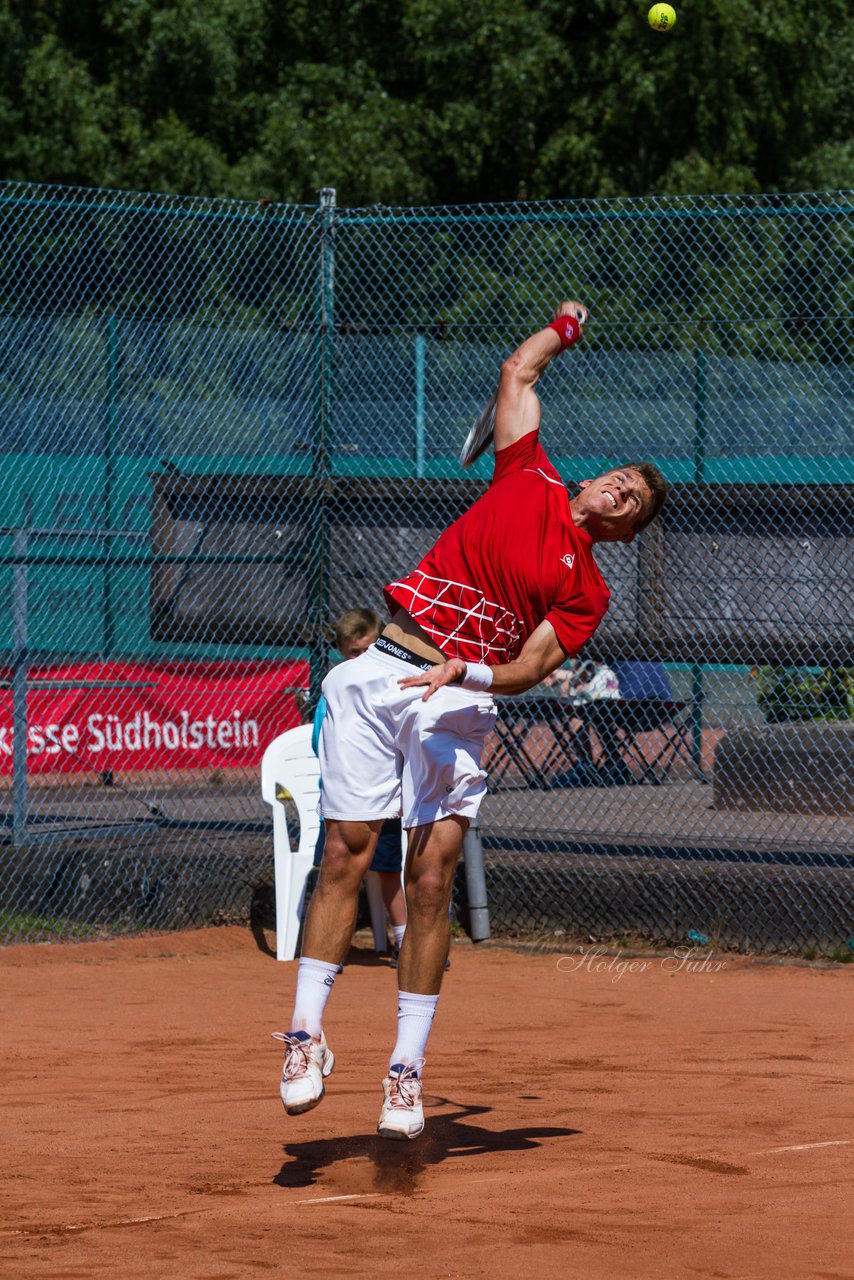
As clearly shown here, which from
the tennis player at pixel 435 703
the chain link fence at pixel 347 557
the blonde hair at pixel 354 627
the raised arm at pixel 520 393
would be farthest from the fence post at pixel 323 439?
the tennis player at pixel 435 703

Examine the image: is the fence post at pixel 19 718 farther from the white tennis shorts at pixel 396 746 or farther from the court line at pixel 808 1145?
the court line at pixel 808 1145

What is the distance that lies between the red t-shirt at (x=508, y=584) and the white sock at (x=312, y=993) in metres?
0.91

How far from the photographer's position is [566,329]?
5289 mm

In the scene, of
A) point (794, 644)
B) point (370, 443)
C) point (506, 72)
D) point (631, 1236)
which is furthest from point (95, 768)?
point (506, 72)

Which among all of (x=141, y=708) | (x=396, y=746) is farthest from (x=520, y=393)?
(x=141, y=708)

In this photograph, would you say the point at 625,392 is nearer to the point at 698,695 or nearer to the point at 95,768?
the point at 698,695

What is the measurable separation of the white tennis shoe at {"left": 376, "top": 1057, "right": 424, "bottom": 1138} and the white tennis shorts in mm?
645

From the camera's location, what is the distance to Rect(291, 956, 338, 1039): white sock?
4664 mm

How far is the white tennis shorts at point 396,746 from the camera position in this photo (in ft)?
15.6

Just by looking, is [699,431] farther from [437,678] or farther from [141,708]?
[437,678]

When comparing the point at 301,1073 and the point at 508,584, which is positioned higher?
the point at 508,584

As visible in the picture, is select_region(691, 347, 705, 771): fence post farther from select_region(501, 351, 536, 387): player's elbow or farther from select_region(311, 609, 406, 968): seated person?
select_region(501, 351, 536, 387): player's elbow

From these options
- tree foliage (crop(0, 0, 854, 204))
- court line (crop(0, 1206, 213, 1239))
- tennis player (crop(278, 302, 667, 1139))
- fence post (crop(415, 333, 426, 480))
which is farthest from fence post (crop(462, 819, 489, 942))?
tree foliage (crop(0, 0, 854, 204))

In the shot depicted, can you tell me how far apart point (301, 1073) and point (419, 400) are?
5244 mm
